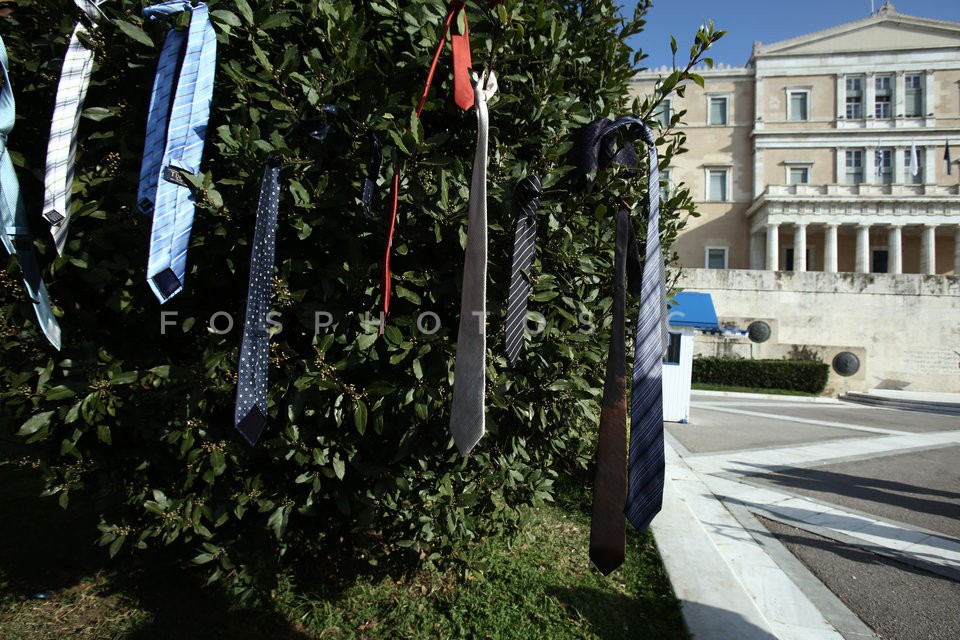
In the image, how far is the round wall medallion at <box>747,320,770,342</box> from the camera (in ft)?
94.1

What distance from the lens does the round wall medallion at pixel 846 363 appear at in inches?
1024

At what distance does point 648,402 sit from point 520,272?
2.29 feet

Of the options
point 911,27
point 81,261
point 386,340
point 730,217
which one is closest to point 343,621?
point 386,340

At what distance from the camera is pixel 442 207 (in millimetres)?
2268

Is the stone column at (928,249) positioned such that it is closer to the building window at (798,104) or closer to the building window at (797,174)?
the building window at (797,174)

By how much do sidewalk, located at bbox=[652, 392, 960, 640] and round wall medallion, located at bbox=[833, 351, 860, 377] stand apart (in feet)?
47.3

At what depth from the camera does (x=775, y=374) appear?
83.0 ft

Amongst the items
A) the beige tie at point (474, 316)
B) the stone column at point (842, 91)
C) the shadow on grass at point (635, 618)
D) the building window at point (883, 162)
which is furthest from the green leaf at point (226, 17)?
the stone column at point (842, 91)

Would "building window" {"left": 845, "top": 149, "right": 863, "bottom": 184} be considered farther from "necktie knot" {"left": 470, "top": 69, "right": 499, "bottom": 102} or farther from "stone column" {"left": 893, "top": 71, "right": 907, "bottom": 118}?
"necktie knot" {"left": 470, "top": 69, "right": 499, "bottom": 102}

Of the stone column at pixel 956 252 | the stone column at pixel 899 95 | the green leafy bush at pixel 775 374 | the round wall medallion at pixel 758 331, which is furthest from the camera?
the stone column at pixel 899 95

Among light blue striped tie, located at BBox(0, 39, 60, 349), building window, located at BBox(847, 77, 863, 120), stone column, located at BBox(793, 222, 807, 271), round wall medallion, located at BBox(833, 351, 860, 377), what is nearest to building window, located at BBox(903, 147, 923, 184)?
building window, located at BBox(847, 77, 863, 120)

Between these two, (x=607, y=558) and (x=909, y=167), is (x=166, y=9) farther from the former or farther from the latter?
(x=909, y=167)

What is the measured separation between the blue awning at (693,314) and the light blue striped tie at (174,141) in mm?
11235

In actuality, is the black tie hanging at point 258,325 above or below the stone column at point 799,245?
below
